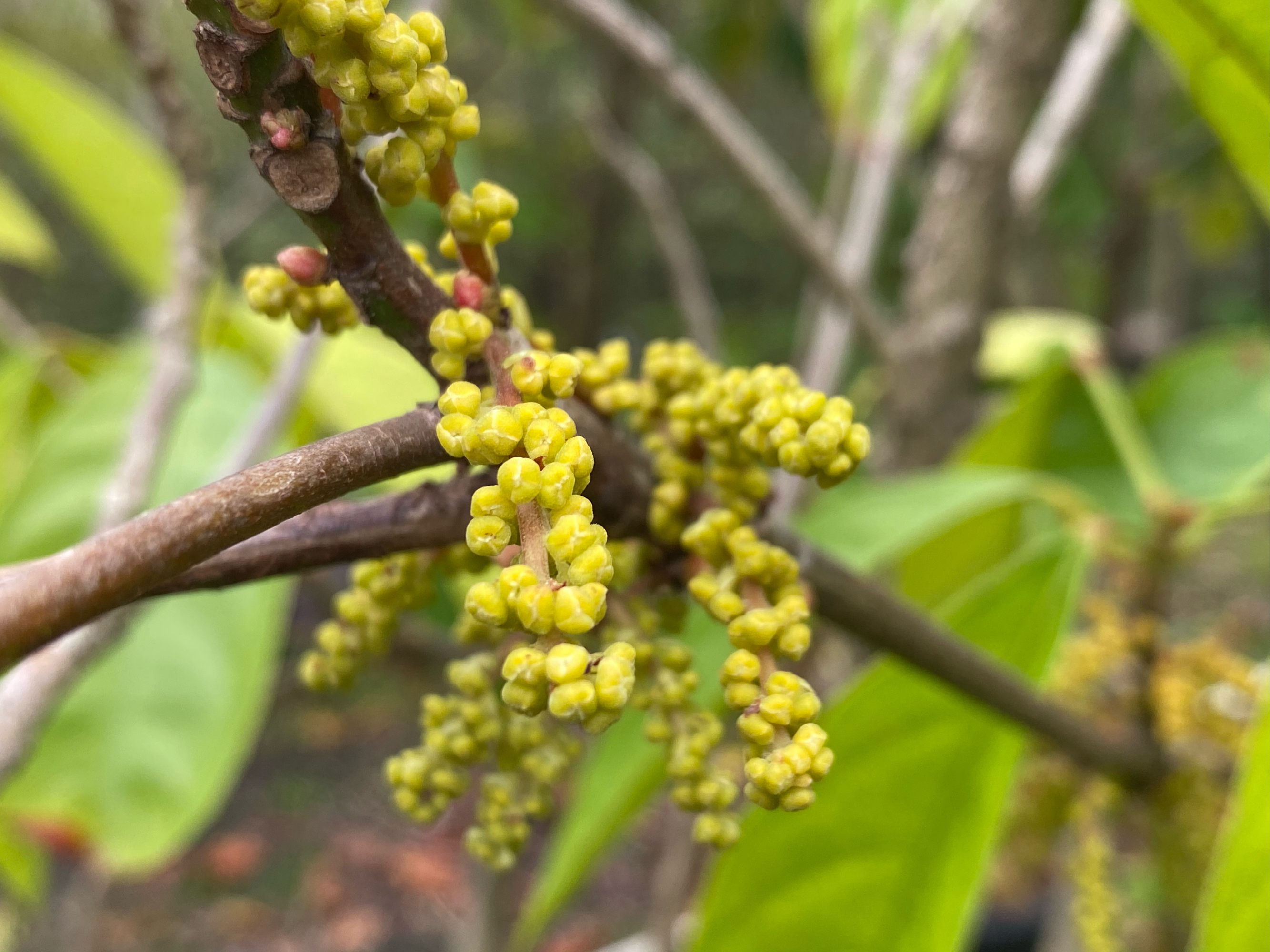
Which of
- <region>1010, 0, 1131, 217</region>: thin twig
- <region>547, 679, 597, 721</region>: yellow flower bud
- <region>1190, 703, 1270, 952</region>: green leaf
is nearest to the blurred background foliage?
<region>1190, 703, 1270, 952</region>: green leaf

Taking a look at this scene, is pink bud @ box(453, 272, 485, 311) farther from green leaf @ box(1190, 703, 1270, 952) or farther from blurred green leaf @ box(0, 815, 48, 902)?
blurred green leaf @ box(0, 815, 48, 902)

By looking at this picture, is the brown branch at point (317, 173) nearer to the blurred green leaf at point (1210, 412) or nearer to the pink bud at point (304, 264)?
the pink bud at point (304, 264)

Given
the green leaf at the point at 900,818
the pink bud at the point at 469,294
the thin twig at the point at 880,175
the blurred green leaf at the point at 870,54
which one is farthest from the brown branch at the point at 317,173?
the blurred green leaf at the point at 870,54

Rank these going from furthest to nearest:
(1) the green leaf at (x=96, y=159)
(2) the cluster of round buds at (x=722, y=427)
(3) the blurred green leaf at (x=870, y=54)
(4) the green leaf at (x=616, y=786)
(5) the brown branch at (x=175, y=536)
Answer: (3) the blurred green leaf at (x=870, y=54) < (1) the green leaf at (x=96, y=159) < (4) the green leaf at (x=616, y=786) < (2) the cluster of round buds at (x=722, y=427) < (5) the brown branch at (x=175, y=536)

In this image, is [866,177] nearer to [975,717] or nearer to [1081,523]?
[1081,523]

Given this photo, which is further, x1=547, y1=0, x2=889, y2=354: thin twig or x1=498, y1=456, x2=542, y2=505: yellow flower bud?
x1=547, y1=0, x2=889, y2=354: thin twig

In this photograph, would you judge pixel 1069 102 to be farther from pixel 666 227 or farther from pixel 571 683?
pixel 571 683

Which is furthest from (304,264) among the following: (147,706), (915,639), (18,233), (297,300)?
(18,233)
